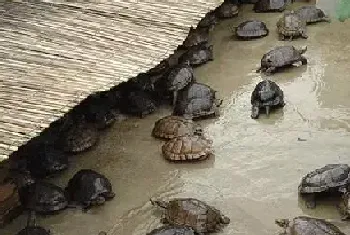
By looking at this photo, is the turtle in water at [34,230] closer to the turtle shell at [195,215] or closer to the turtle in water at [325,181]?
the turtle shell at [195,215]

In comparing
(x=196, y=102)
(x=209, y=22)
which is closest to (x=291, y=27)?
(x=209, y=22)

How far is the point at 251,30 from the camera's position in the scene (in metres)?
8.98

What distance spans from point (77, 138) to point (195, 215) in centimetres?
193

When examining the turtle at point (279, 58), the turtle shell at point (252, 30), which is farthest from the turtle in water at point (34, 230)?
the turtle shell at point (252, 30)

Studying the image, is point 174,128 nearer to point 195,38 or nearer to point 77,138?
point 77,138

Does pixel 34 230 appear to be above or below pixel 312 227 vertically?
below

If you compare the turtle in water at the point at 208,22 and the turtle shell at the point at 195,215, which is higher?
the turtle in water at the point at 208,22

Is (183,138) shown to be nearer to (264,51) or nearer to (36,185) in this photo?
(36,185)

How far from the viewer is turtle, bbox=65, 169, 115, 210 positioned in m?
6.07

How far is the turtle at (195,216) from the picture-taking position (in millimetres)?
5539

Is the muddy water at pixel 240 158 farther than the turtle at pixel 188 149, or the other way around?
the turtle at pixel 188 149

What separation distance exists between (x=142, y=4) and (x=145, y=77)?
888 millimetres

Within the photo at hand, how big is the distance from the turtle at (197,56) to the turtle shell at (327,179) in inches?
117

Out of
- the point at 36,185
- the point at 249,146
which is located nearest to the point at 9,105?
the point at 36,185
